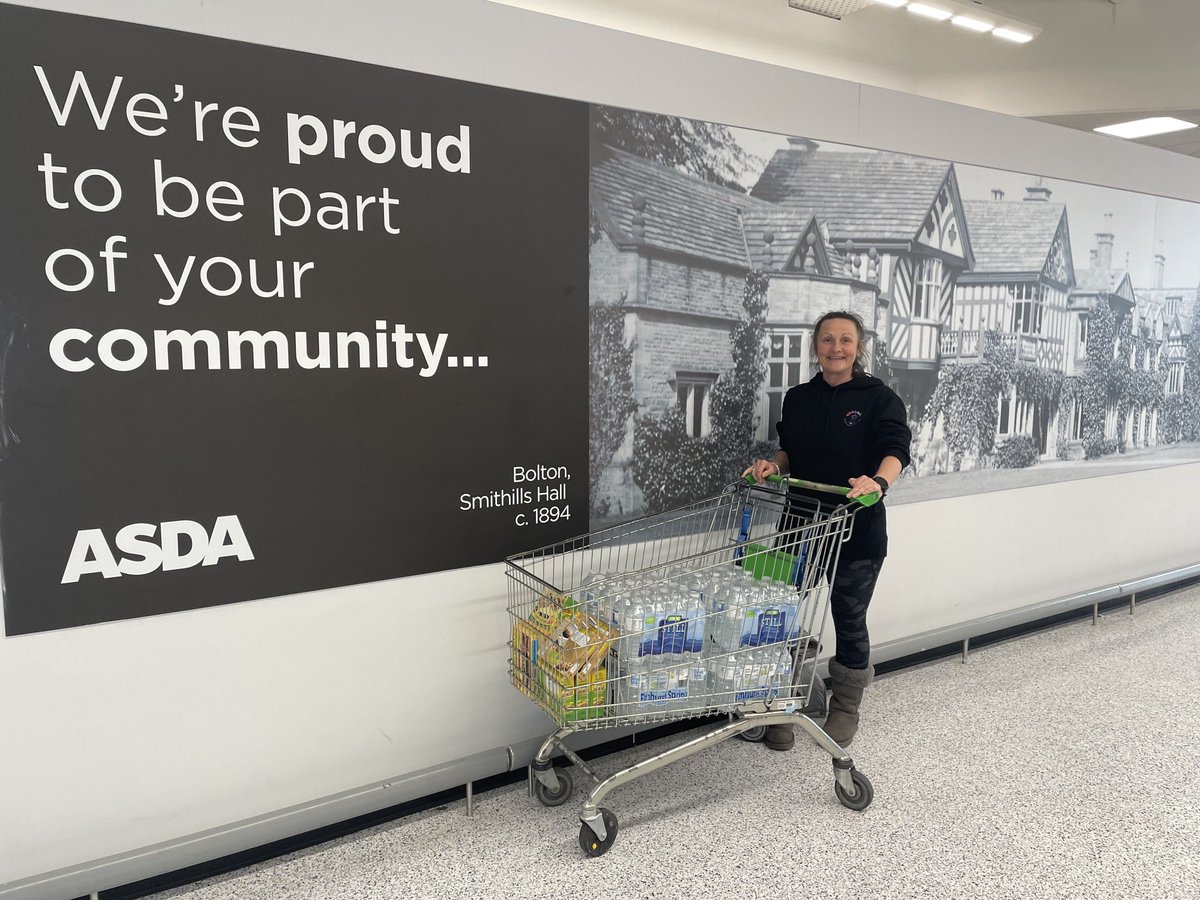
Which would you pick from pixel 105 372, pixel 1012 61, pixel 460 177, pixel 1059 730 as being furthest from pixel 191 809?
pixel 1012 61

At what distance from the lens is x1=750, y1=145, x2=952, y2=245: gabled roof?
3674 millimetres

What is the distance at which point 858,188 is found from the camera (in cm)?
391

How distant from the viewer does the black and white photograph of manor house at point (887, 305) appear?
3.27 metres

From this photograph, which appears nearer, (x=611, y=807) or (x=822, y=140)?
(x=611, y=807)

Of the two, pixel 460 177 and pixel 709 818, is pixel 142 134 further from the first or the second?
pixel 709 818

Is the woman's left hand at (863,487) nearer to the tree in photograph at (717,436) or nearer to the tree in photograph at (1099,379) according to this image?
the tree in photograph at (717,436)

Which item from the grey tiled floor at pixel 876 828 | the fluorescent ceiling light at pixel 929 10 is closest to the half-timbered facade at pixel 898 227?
the fluorescent ceiling light at pixel 929 10

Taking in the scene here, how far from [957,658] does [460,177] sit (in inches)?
142

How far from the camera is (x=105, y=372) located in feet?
7.58

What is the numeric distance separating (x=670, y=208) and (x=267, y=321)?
1.65 meters

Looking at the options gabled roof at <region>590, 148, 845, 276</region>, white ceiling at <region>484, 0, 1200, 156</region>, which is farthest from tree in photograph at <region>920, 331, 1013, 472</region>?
white ceiling at <region>484, 0, 1200, 156</region>

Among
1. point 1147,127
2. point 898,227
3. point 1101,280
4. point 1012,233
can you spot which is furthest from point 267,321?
point 1147,127

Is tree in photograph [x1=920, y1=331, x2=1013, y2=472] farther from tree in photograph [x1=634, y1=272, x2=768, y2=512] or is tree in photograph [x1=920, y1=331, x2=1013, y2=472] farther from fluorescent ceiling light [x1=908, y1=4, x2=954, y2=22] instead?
fluorescent ceiling light [x1=908, y1=4, x2=954, y2=22]

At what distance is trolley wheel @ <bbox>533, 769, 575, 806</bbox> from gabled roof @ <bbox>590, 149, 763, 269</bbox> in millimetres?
2047
